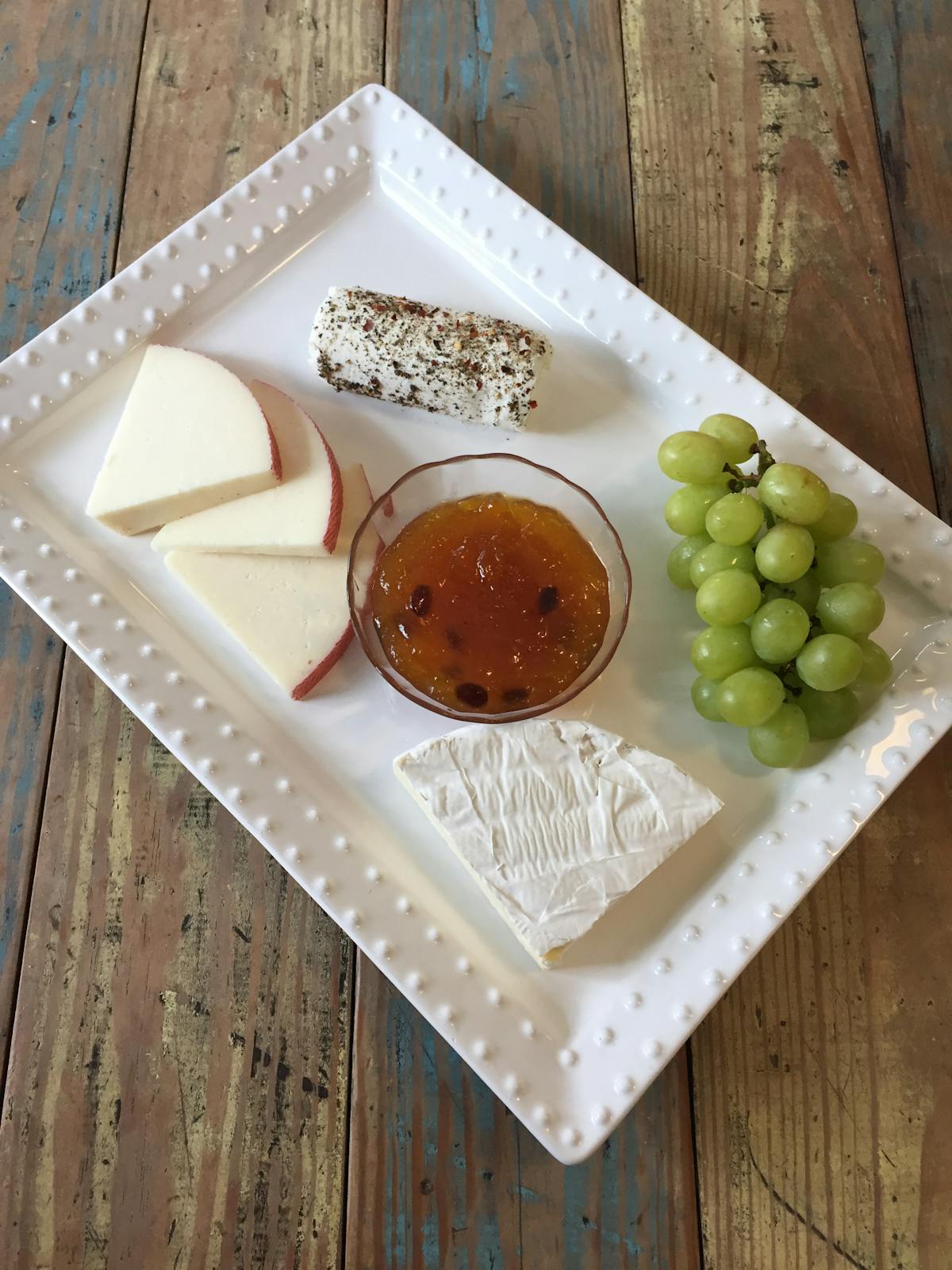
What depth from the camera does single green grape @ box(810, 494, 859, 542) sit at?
53.8 inches

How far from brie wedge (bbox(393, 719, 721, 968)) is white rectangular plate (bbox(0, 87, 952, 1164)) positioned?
0.08 m

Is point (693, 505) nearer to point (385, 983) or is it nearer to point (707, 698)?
point (707, 698)

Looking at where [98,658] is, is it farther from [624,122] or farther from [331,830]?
[624,122]

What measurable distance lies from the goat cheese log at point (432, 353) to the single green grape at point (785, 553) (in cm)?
45

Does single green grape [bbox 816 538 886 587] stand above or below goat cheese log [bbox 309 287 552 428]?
below

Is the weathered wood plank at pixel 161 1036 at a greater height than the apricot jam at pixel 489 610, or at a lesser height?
lesser

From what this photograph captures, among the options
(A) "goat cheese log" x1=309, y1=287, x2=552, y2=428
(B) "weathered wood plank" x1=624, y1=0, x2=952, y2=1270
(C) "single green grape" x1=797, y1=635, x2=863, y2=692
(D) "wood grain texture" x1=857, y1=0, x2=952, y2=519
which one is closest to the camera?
(C) "single green grape" x1=797, y1=635, x2=863, y2=692

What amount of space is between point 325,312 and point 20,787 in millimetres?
893

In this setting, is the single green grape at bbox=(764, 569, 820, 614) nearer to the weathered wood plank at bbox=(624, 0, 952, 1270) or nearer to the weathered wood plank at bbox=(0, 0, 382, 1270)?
the weathered wood plank at bbox=(624, 0, 952, 1270)

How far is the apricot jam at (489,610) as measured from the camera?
1.35m

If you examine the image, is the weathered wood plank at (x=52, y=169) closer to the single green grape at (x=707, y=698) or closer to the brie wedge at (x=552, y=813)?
the brie wedge at (x=552, y=813)

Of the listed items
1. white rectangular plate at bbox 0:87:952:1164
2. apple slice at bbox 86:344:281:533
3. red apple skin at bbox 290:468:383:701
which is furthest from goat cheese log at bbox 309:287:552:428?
red apple skin at bbox 290:468:383:701

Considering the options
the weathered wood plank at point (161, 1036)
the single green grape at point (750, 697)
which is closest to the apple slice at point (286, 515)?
the weathered wood plank at point (161, 1036)

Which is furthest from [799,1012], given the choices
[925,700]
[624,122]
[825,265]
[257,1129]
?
[624,122]
